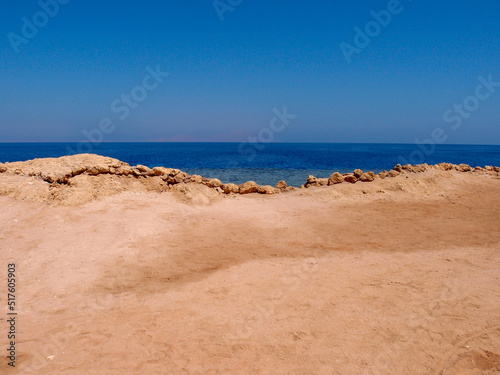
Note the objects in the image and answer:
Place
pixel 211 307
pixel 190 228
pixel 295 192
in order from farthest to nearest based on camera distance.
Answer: pixel 295 192, pixel 190 228, pixel 211 307

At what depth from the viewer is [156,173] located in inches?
433

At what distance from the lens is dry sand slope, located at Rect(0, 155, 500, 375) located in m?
3.91

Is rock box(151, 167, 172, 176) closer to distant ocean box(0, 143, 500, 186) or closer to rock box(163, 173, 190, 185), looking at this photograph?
rock box(163, 173, 190, 185)

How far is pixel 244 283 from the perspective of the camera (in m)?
5.84

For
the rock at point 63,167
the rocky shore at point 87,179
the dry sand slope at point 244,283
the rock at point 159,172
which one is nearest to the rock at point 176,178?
the rocky shore at point 87,179

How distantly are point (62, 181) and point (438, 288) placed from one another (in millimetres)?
10731

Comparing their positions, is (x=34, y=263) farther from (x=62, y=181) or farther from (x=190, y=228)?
(x=62, y=181)

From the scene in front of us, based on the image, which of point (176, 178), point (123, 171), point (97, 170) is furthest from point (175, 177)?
point (97, 170)

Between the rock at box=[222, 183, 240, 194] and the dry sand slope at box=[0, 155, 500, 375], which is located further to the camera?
the rock at box=[222, 183, 240, 194]

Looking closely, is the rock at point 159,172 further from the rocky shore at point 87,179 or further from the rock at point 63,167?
the rock at point 63,167

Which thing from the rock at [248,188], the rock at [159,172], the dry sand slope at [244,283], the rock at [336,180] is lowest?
the dry sand slope at [244,283]

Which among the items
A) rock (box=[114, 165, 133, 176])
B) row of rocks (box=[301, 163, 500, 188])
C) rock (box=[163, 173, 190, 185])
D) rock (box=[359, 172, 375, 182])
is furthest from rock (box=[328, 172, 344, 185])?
rock (box=[114, 165, 133, 176])

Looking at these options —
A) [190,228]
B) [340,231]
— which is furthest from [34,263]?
[340,231]

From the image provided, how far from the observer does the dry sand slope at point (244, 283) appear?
3914mm
